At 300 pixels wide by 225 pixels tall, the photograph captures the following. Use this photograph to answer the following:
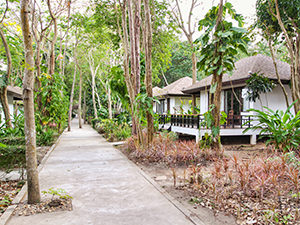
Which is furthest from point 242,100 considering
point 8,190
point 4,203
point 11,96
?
point 11,96

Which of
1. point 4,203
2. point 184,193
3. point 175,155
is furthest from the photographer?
point 175,155

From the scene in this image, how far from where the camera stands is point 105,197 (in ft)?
16.8

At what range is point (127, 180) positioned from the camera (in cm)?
644

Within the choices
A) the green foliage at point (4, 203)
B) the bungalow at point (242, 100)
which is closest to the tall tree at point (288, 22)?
the bungalow at point (242, 100)

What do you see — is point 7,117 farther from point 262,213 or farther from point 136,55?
point 262,213

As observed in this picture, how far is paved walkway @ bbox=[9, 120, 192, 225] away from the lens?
4.03 metres

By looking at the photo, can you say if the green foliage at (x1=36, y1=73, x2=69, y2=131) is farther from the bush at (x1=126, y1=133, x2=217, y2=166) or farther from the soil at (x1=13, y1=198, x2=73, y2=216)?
the soil at (x1=13, y1=198, x2=73, y2=216)

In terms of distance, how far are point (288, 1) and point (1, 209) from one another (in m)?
11.9

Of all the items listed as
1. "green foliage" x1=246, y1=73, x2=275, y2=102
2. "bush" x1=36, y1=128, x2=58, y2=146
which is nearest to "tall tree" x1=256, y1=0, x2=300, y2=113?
"green foliage" x1=246, y1=73, x2=275, y2=102

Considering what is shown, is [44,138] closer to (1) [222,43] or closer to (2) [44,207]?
(2) [44,207]

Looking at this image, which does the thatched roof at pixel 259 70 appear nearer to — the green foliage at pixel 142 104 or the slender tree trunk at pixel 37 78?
the green foliage at pixel 142 104

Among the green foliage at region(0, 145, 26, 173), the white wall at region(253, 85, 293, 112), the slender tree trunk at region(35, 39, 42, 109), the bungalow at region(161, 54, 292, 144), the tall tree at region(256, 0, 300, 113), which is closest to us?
the green foliage at region(0, 145, 26, 173)

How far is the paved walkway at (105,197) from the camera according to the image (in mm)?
4027

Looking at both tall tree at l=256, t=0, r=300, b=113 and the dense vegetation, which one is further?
tall tree at l=256, t=0, r=300, b=113
